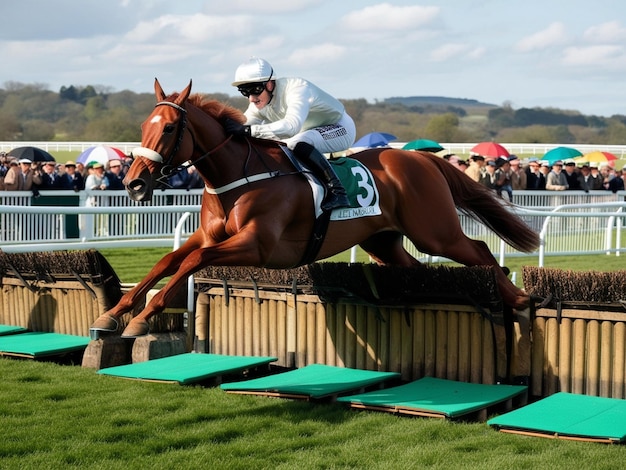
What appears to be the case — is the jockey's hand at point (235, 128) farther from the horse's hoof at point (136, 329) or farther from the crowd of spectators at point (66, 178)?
the crowd of spectators at point (66, 178)

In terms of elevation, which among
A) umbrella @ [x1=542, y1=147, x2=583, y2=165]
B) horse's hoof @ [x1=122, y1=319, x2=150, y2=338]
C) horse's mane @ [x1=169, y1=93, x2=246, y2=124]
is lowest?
horse's hoof @ [x1=122, y1=319, x2=150, y2=338]

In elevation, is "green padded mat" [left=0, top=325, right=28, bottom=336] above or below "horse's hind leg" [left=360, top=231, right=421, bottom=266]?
below

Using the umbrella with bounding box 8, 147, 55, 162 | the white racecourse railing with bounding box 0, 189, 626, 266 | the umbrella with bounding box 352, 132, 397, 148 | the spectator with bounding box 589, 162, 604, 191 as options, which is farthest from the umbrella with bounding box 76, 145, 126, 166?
the spectator with bounding box 589, 162, 604, 191

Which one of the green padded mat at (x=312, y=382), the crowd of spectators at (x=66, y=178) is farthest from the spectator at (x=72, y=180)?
the green padded mat at (x=312, y=382)

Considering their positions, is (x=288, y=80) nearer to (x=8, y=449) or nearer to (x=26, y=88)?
(x=8, y=449)

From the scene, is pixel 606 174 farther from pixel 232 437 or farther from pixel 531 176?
pixel 232 437

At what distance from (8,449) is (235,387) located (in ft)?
5.52

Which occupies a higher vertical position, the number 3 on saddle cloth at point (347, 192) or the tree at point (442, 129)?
the tree at point (442, 129)

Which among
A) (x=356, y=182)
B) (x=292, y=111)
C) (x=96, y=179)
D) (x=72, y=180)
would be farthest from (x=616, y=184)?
(x=292, y=111)

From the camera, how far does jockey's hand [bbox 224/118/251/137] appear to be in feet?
20.5

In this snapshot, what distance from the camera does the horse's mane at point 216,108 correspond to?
6270mm

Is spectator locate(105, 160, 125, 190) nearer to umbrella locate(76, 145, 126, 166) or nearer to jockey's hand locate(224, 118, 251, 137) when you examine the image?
umbrella locate(76, 145, 126, 166)

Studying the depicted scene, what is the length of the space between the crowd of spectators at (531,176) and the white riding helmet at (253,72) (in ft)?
30.9

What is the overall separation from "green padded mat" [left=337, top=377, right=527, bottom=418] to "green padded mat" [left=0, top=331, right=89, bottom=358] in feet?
7.86
